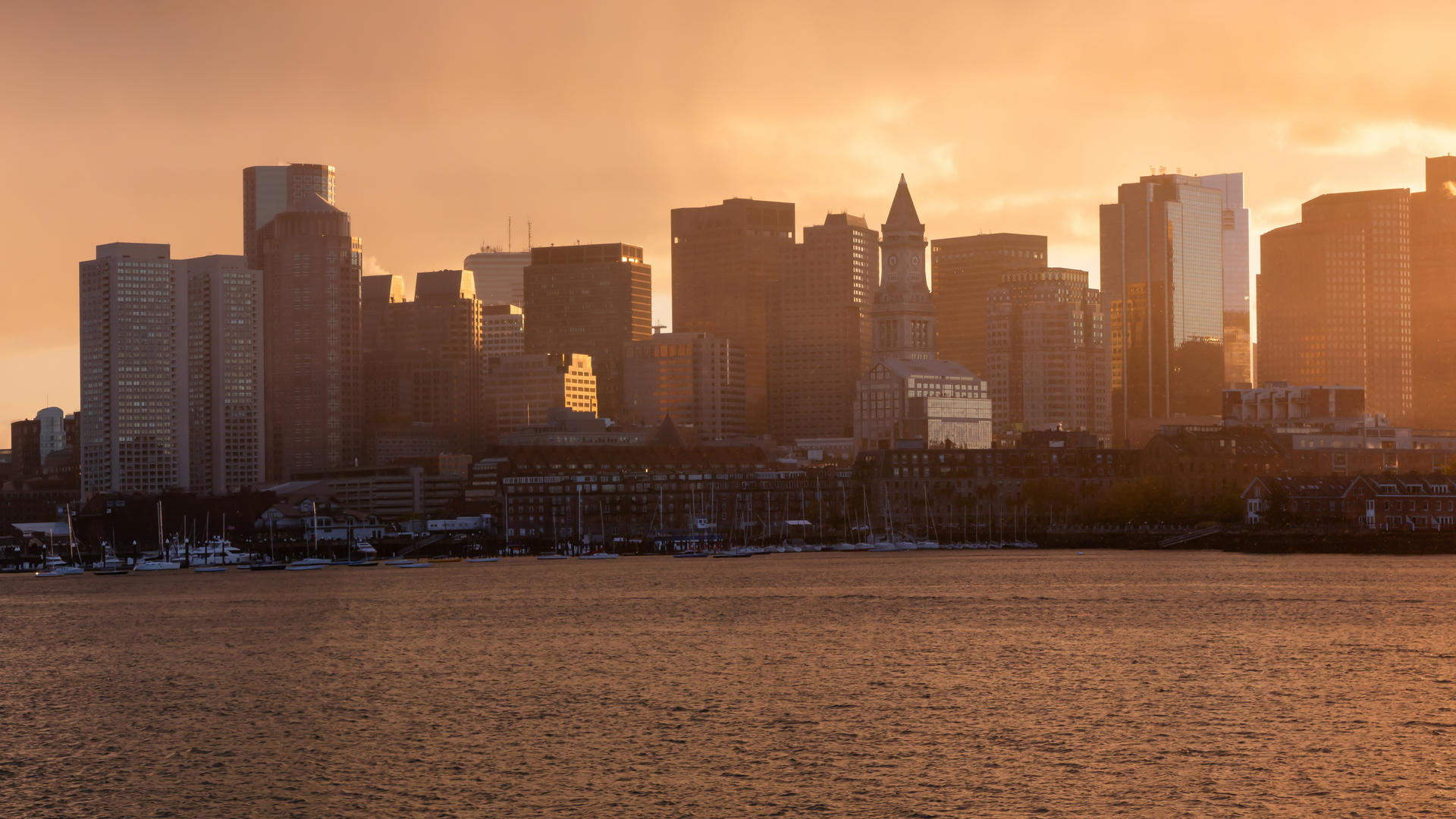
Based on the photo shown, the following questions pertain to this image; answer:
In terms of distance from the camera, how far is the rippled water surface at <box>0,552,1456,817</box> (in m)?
66.6

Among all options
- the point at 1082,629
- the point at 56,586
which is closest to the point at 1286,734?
the point at 1082,629

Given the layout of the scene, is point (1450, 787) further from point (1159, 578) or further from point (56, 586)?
point (56, 586)

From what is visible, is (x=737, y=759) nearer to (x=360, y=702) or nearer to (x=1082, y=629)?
(x=360, y=702)

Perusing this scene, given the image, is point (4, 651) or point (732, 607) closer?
point (4, 651)

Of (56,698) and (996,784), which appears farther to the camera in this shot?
(56,698)

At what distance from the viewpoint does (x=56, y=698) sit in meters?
95.6

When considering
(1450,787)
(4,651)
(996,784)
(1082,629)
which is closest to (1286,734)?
(1450,787)

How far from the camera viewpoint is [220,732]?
83.0 meters

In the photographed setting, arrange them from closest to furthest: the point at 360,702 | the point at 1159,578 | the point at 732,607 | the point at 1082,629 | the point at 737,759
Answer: the point at 737,759
the point at 360,702
the point at 1082,629
the point at 732,607
the point at 1159,578

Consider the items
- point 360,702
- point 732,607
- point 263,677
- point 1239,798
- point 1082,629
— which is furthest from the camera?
point 732,607

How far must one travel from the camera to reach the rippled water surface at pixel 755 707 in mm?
66562

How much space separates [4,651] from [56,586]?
273 ft

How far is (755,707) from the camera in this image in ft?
281

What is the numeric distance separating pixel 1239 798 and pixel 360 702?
46.2 metres
